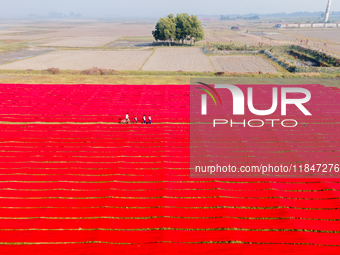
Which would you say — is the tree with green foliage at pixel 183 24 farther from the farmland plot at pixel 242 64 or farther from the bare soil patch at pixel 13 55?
the bare soil patch at pixel 13 55

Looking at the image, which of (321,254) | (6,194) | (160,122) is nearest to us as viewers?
(321,254)

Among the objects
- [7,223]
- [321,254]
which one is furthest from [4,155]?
[321,254]

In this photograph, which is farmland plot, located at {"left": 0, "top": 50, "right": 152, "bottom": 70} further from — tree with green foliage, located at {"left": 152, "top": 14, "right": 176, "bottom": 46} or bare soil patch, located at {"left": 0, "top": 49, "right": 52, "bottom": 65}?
tree with green foliage, located at {"left": 152, "top": 14, "right": 176, "bottom": 46}

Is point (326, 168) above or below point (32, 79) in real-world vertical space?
below

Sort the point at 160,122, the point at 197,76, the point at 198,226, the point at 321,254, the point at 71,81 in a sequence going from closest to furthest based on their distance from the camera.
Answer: the point at 321,254 < the point at 198,226 < the point at 160,122 < the point at 71,81 < the point at 197,76

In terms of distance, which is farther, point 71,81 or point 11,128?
point 71,81

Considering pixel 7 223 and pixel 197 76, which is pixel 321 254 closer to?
pixel 7 223

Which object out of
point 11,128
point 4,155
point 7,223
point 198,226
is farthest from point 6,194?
point 198,226

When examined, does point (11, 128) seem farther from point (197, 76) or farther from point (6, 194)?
point (197, 76)
